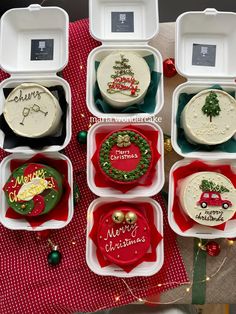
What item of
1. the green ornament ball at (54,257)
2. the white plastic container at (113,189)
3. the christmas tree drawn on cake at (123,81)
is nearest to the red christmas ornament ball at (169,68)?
the christmas tree drawn on cake at (123,81)

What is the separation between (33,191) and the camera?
1.40 m

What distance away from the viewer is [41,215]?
1.45 meters

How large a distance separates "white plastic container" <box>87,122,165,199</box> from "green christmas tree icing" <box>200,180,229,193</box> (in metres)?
0.14

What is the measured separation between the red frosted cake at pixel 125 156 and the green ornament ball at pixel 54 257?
35 cm

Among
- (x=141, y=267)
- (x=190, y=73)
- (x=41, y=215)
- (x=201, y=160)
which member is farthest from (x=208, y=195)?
(x=41, y=215)

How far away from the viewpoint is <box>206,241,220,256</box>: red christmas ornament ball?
1454mm

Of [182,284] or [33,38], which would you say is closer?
[182,284]

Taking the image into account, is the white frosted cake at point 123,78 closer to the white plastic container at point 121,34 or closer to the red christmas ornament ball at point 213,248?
the white plastic container at point 121,34

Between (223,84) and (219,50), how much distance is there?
22 centimetres

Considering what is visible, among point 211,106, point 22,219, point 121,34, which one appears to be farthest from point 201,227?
point 121,34

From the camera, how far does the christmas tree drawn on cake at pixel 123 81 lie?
147 cm

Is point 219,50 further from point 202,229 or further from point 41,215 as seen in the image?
point 41,215

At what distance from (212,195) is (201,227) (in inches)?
5.2

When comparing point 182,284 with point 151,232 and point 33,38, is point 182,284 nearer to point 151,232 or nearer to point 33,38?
point 151,232
